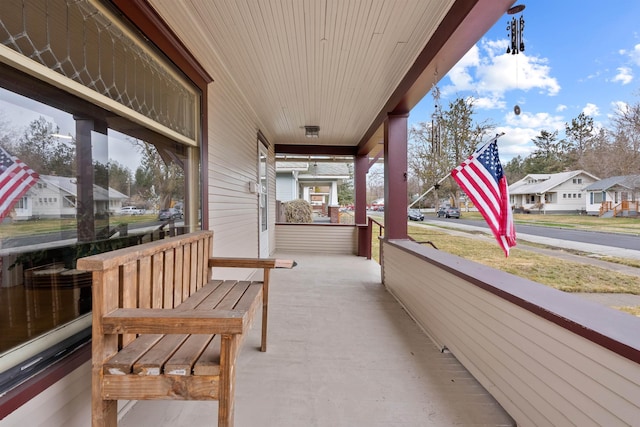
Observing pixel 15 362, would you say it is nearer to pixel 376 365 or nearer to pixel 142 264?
pixel 142 264

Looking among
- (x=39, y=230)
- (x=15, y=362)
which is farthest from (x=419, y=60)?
(x=15, y=362)

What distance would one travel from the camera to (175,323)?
3.71 feet

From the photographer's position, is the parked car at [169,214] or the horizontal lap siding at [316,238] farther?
the horizontal lap siding at [316,238]

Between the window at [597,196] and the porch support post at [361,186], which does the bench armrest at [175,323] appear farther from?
the porch support post at [361,186]

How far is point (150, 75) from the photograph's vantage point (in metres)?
2.07

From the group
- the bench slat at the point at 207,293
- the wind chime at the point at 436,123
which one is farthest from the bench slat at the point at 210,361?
the wind chime at the point at 436,123

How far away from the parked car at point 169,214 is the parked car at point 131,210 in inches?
8.0

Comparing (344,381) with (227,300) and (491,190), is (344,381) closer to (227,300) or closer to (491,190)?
(227,300)

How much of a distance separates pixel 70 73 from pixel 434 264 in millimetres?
2785

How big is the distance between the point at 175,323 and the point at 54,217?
77cm

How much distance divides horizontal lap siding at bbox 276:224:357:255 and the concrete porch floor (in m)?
4.09

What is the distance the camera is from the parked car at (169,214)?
7.43 feet

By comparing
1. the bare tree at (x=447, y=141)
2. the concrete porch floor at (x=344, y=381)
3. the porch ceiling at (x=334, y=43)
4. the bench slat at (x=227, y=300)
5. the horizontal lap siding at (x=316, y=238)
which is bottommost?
the concrete porch floor at (x=344, y=381)

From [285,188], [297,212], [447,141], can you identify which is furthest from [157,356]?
[285,188]
